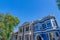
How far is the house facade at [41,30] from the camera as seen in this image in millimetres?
37312

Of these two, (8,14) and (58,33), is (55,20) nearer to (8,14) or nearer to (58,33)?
(58,33)

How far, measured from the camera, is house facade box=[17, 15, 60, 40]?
37.3 m

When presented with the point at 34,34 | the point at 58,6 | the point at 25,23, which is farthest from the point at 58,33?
the point at 58,6

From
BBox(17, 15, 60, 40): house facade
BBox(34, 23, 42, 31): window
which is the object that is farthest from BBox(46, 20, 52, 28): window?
BBox(34, 23, 42, 31): window

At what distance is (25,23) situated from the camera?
47125 mm

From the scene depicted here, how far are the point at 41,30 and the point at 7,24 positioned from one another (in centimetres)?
1006

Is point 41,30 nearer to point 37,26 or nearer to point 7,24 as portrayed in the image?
point 37,26

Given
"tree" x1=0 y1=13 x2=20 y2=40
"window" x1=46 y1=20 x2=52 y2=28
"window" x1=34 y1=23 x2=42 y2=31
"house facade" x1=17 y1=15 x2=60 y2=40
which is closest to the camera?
"house facade" x1=17 y1=15 x2=60 y2=40

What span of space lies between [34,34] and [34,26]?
98.6 inches

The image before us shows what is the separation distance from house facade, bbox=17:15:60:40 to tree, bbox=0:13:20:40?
433cm

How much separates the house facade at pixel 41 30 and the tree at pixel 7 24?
4.33 m

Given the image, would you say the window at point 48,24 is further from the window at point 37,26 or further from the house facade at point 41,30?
the window at point 37,26

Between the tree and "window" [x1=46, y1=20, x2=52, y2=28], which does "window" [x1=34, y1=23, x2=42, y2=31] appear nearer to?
"window" [x1=46, y1=20, x2=52, y2=28]

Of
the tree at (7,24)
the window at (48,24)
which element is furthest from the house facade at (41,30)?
the tree at (7,24)
